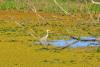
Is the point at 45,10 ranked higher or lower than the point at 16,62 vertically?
lower

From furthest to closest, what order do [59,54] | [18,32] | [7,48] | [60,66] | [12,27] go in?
[12,27] → [18,32] → [7,48] → [59,54] → [60,66]

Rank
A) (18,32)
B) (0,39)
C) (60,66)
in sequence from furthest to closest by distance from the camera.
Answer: (18,32), (0,39), (60,66)

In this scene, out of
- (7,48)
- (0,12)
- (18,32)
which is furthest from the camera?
(0,12)

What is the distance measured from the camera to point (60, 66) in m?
8.13

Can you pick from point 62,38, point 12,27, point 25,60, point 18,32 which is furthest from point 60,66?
point 12,27

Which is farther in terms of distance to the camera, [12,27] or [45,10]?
[45,10]

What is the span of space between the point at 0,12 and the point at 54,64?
10850 millimetres

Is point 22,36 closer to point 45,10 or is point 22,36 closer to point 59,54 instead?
point 59,54

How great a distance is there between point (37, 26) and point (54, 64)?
6.50 meters

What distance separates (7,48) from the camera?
10047 millimetres

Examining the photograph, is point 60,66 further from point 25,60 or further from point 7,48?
point 7,48

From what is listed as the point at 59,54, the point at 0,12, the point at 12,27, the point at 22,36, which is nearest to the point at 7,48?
the point at 59,54

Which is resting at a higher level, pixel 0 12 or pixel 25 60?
pixel 25 60

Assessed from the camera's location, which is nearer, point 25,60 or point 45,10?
point 25,60
